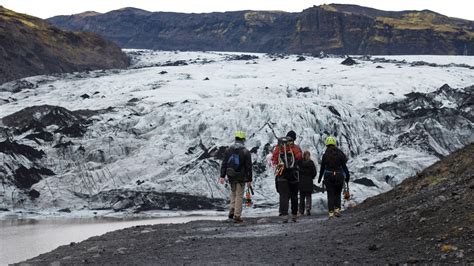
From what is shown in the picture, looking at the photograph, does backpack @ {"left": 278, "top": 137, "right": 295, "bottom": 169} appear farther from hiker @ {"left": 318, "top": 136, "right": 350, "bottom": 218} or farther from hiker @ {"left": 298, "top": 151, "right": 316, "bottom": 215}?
hiker @ {"left": 298, "top": 151, "right": 316, "bottom": 215}

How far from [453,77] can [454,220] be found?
109 ft

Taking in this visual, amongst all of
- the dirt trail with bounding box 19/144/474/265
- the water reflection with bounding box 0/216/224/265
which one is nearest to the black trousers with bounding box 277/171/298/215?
the dirt trail with bounding box 19/144/474/265

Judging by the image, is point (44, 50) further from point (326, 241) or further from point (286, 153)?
point (326, 241)

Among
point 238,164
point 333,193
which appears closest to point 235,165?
point 238,164

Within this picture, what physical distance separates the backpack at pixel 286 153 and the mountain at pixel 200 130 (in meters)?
11.5

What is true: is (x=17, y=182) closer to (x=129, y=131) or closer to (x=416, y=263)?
(x=129, y=131)

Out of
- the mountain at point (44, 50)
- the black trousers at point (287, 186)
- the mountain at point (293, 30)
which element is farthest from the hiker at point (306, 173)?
the mountain at point (293, 30)

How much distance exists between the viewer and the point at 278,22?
270ft

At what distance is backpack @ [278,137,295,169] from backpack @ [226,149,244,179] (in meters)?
0.86

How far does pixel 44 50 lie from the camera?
52.9 meters

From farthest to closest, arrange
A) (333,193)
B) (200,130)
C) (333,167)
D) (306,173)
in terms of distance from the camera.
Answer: (200,130)
(306,173)
(333,193)
(333,167)

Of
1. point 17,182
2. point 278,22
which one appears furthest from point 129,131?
point 278,22

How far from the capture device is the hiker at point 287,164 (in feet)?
39.5

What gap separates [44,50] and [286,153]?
4394 centimetres
